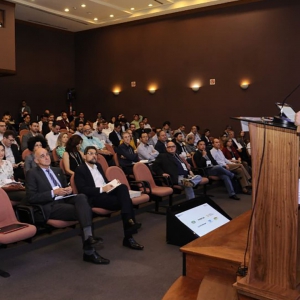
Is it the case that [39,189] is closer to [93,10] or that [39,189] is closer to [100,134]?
[100,134]

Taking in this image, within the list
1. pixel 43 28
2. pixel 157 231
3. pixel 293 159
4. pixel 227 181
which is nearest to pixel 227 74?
pixel 227 181

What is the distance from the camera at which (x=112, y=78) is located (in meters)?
13.9

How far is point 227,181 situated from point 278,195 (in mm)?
5264

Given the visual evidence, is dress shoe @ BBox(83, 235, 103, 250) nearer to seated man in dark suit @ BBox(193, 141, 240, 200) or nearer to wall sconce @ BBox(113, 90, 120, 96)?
seated man in dark suit @ BBox(193, 141, 240, 200)

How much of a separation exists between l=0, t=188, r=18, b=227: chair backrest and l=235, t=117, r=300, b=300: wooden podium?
8.42ft

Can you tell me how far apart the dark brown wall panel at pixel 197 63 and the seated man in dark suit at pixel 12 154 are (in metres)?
7.21

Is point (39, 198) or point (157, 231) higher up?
point (39, 198)

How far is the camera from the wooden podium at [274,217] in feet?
4.77

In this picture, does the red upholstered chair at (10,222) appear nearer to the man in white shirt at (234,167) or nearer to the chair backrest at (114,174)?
the chair backrest at (114,174)

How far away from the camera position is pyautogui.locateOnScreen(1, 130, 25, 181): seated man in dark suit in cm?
541

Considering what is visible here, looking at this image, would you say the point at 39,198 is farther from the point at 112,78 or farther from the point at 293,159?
the point at 112,78

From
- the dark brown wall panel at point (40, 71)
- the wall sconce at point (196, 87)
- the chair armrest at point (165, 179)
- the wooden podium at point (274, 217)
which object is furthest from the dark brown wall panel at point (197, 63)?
the wooden podium at point (274, 217)

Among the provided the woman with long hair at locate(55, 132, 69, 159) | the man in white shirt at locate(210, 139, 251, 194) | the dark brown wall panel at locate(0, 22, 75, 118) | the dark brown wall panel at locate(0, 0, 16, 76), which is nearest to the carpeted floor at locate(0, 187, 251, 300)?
the woman with long hair at locate(55, 132, 69, 159)

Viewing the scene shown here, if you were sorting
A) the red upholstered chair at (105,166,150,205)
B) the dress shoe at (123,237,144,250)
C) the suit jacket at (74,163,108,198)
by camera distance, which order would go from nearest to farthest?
1. the dress shoe at (123,237,144,250)
2. the suit jacket at (74,163,108,198)
3. the red upholstered chair at (105,166,150,205)
